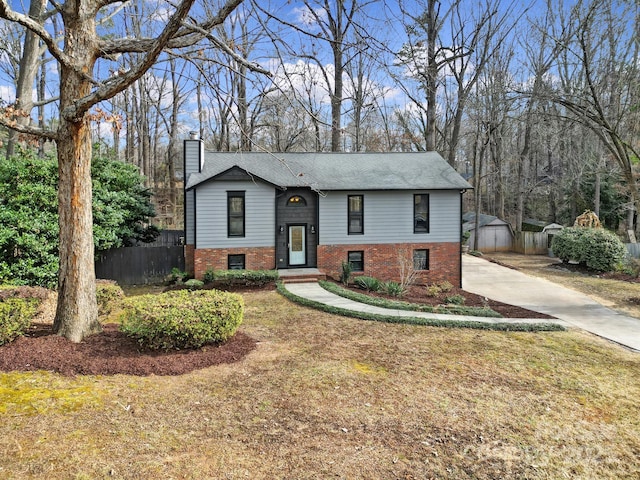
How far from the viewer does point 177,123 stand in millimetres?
28422

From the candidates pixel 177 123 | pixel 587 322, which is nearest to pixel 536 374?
pixel 587 322

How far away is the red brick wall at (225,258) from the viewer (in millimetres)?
14539

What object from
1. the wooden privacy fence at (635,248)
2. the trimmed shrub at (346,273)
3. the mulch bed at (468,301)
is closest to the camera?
the mulch bed at (468,301)

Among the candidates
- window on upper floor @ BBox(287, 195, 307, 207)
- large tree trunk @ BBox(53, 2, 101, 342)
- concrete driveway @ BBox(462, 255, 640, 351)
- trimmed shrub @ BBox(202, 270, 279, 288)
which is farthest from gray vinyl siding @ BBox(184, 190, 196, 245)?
concrete driveway @ BBox(462, 255, 640, 351)

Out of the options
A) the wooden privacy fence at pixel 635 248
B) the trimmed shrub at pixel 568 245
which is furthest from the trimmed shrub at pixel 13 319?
the wooden privacy fence at pixel 635 248

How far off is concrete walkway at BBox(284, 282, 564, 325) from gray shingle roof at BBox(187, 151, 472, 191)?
3959mm

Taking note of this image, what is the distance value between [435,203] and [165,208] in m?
23.9

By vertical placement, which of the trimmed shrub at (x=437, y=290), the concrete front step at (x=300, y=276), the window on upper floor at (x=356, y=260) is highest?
the window on upper floor at (x=356, y=260)

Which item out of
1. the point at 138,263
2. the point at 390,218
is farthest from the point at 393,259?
the point at 138,263

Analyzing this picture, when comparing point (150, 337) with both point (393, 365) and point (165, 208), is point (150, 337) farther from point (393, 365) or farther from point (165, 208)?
point (165, 208)

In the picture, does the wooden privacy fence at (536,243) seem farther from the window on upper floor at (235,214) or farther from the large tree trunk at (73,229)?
the large tree trunk at (73,229)

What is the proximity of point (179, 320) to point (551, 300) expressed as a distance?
1182 centimetres

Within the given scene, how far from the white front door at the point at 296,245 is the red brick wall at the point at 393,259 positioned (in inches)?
29.6

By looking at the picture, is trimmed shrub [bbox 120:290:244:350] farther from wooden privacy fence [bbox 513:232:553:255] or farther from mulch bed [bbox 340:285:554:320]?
wooden privacy fence [bbox 513:232:553:255]
